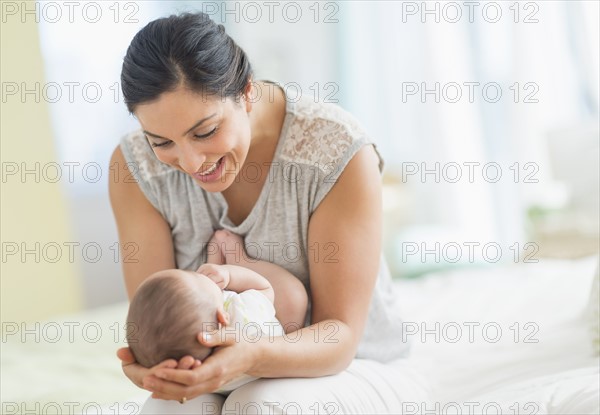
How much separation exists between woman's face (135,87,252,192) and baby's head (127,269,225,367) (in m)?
0.28

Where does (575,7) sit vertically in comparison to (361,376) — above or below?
above

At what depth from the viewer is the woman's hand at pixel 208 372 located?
126 cm

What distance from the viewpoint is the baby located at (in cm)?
129

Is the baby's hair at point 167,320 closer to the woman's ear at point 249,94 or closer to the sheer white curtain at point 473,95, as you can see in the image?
the woman's ear at point 249,94

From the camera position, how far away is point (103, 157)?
406 cm

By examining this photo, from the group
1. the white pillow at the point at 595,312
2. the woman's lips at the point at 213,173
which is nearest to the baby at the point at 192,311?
the woman's lips at the point at 213,173

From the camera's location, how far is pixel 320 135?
5.65ft

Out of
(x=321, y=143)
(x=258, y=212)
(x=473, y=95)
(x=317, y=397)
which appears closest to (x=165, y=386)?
(x=317, y=397)

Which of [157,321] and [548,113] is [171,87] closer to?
[157,321]

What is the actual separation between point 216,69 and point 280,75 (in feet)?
10.6

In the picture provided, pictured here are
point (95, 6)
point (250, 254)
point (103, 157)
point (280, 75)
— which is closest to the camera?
point (250, 254)

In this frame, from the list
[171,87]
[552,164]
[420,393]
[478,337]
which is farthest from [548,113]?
[171,87]

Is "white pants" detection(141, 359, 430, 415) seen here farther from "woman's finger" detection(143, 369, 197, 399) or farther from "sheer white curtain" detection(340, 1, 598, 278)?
"sheer white curtain" detection(340, 1, 598, 278)

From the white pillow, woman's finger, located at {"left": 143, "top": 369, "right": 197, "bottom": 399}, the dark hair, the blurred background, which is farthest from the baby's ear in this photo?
the blurred background
